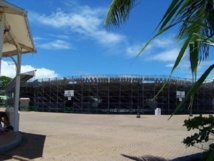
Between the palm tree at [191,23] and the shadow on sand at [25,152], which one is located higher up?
the palm tree at [191,23]

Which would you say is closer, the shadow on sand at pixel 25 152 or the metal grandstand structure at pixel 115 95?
the shadow on sand at pixel 25 152

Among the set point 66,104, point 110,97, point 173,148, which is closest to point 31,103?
point 66,104

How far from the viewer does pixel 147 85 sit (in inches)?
2082

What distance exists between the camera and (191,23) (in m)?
2.28

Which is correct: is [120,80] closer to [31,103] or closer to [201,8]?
[31,103]

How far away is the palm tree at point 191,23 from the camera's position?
2.05 meters

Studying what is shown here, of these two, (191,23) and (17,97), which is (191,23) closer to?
(191,23)

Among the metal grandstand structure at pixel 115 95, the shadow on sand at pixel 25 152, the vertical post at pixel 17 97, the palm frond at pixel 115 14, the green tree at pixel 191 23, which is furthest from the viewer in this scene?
the metal grandstand structure at pixel 115 95

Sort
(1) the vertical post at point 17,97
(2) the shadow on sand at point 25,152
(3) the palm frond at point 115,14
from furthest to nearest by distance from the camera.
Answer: (1) the vertical post at point 17,97 < (2) the shadow on sand at point 25,152 < (3) the palm frond at point 115,14

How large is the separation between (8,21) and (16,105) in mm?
3472

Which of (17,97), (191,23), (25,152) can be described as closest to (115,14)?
(191,23)

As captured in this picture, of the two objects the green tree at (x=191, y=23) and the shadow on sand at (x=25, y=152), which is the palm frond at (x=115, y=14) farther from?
the shadow on sand at (x=25, y=152)

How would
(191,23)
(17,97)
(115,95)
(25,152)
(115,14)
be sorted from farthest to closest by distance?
(115,95) < (17,97) < (25,152) < (115,14) < (191,23)

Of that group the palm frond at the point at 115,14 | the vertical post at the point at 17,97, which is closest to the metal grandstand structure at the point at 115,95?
the vertical post at the point at 17,97
